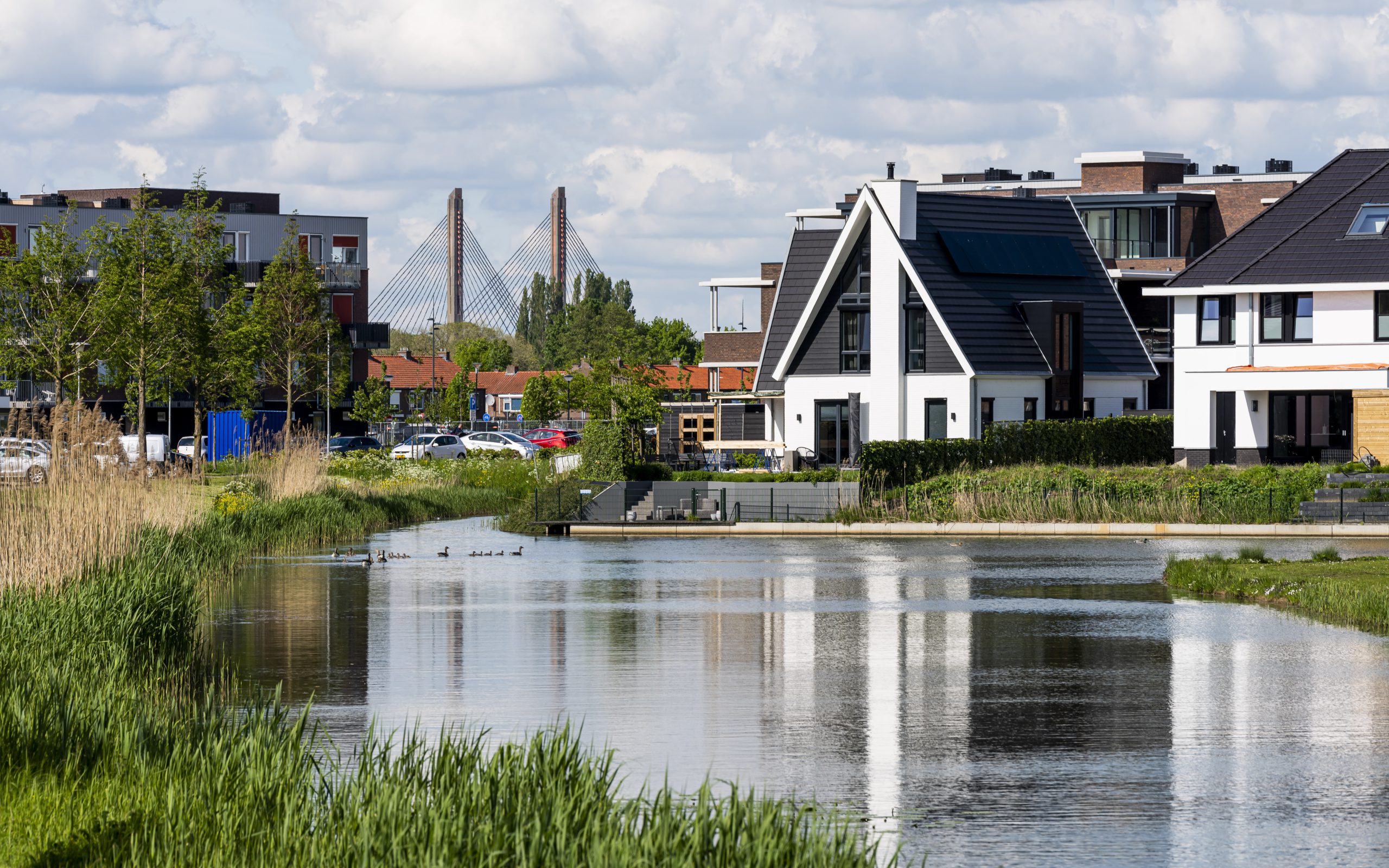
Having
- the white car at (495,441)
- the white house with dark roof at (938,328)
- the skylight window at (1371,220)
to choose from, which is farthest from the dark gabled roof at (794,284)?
the white car at (495,441)

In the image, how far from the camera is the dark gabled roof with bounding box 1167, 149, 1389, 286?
47.4m

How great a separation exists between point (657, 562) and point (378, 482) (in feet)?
60.4

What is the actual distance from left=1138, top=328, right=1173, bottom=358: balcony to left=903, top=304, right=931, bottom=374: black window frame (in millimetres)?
16117

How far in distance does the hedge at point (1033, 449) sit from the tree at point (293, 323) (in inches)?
1272

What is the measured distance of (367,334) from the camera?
92.6 meters

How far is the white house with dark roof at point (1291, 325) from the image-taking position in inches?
1860

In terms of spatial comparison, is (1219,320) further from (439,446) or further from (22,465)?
(439,446)

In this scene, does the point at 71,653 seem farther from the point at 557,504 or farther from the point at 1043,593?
the point at 557,504

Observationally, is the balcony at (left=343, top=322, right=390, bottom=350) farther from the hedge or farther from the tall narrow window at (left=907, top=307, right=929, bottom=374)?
the hedge

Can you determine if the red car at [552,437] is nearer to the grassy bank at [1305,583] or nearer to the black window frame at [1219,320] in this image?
the black window frame at [1219,320]

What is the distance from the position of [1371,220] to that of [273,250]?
60899 mm

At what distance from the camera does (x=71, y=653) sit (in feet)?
44.3

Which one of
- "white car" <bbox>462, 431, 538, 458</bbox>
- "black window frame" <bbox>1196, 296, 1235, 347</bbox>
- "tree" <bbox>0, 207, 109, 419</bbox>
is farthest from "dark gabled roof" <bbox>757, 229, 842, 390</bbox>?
"tree" <bbox>0, 207, 109, 419</bbox>

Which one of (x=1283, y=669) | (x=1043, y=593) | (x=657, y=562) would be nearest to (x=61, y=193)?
(x=657, y=562)
